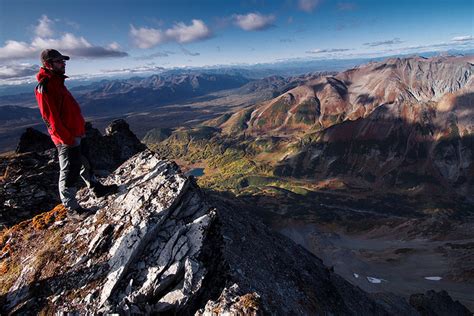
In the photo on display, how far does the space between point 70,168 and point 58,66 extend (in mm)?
4204

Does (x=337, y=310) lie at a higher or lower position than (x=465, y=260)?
higher

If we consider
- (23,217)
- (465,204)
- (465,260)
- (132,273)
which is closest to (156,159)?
(132,273)

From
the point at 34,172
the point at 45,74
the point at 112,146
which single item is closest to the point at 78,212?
the point at 45,74

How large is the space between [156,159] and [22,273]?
306 inches

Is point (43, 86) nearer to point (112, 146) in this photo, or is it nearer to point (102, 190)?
point (102, 190)

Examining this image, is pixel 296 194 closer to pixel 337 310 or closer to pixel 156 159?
pixel 337 310

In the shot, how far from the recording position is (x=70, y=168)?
14.5 metres

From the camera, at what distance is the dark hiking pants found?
1433 centimetres

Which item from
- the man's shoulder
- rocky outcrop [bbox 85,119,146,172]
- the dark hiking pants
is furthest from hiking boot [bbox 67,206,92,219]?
rocky outcrop [bbox 85,119,146,172]

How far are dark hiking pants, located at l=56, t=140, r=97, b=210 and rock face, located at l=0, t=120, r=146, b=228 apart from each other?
4.38ft

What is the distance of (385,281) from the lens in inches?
3816

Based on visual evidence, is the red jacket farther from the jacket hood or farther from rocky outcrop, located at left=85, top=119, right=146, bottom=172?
rocky outcrop, located at left=85, top=119, right=146, bottom=172

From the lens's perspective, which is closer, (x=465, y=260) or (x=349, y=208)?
(x=465, y=260)

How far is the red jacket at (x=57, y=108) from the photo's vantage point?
13.2 metres
